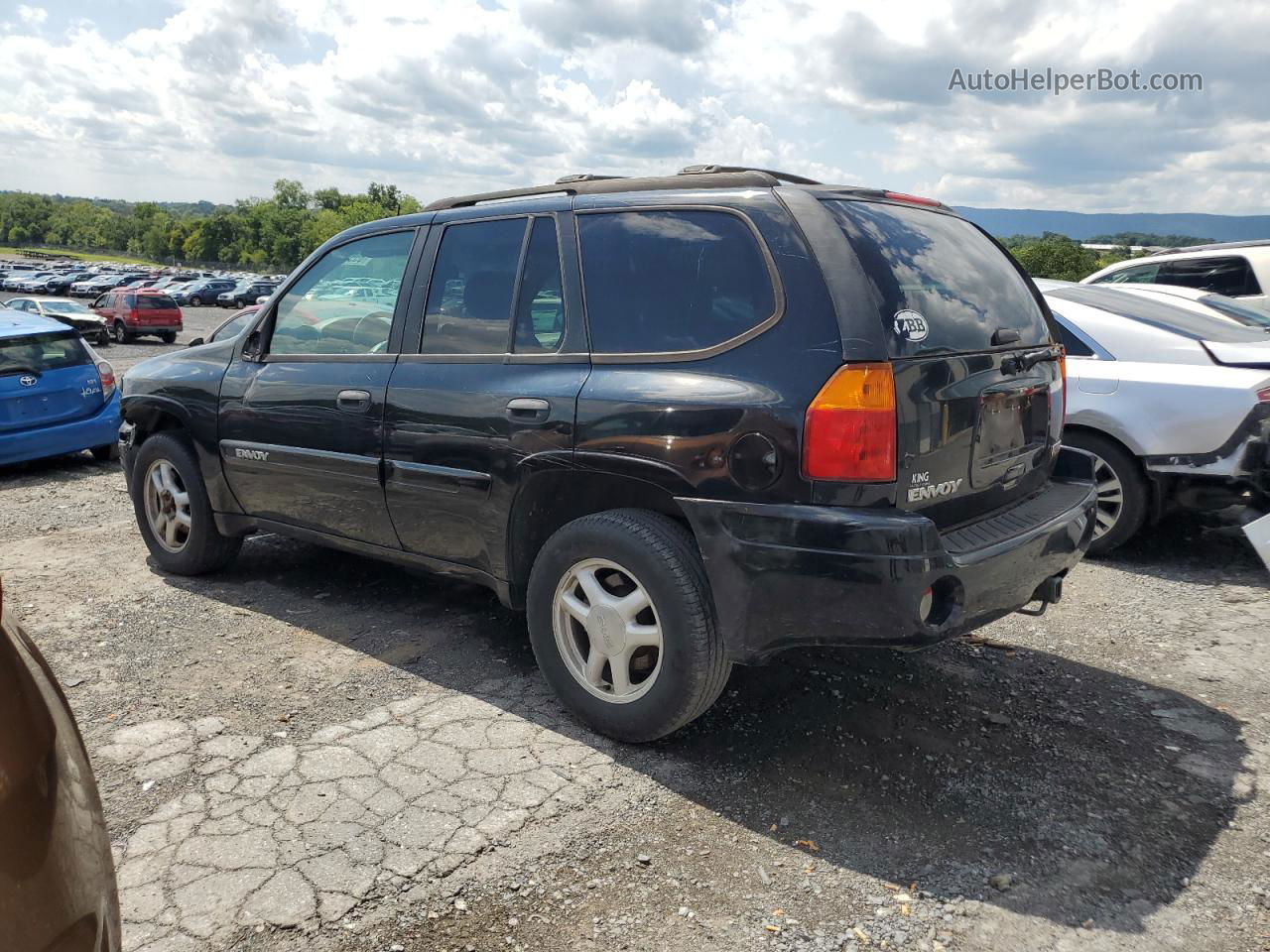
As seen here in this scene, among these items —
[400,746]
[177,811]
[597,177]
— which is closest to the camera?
[177,811]

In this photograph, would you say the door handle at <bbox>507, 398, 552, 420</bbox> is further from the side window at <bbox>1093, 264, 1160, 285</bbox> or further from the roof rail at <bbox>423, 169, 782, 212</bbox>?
the side window at <bbox>1093, 264, 1160, 285</bbox>

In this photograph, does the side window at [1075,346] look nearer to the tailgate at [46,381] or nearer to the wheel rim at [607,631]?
the wheel rim at [607,631]

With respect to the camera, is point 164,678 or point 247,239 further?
point 247,239

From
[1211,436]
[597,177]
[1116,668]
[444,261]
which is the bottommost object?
[1116,668]

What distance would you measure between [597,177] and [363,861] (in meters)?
2.69

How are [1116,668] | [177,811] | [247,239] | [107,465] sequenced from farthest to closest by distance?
1. [247,239]
2. [107,465]
3. [1116,668]
4. [177,811]

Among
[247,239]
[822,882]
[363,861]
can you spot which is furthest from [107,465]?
[247,239]

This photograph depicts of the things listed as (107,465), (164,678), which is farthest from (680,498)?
(107,465)

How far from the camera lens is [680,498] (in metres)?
3.20

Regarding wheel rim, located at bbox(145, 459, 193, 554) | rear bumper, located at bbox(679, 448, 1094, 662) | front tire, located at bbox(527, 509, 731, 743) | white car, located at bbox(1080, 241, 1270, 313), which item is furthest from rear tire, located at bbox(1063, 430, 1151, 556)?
wheel rim, located at bbox(145, 459, 193, 554)

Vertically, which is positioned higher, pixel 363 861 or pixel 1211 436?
pixel 1211 436

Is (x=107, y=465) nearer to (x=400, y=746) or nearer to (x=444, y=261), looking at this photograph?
(x=444, y=261)

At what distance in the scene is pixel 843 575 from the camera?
9.61ft

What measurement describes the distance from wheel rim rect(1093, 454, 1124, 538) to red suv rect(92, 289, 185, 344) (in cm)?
3025
